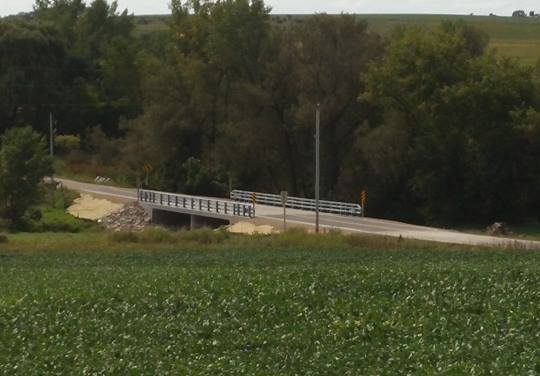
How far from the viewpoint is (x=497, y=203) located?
6066 cm

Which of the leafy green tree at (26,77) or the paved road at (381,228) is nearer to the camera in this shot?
the paved road at (381,228)

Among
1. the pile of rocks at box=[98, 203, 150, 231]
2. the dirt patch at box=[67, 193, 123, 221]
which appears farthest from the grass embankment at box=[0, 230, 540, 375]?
the dirt patch at box=[67, 193, 123, 221]

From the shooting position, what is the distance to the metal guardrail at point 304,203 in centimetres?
6006

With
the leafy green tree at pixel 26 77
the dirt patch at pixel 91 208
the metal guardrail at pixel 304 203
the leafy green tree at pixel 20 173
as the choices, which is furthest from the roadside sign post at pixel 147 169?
the leafy green tree at pixel 26 77

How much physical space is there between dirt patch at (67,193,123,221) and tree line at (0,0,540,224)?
6.99 meters

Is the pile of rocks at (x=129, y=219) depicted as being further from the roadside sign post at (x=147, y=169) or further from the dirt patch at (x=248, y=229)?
the dirt patch at (x=248, y=229)

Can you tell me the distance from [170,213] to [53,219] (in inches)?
275

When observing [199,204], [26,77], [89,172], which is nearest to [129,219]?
[199,204]

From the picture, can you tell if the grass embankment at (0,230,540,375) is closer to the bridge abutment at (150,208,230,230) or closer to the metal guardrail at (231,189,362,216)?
the metal guardrail at (231,189,362,216)

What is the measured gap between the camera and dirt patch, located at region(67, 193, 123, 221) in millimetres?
69188

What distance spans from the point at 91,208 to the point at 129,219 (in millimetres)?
4761

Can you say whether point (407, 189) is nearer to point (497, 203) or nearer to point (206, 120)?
point (497, 203)

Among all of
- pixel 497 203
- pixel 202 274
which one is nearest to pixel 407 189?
pixel 497 203

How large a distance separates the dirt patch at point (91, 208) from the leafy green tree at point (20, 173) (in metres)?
4.89
